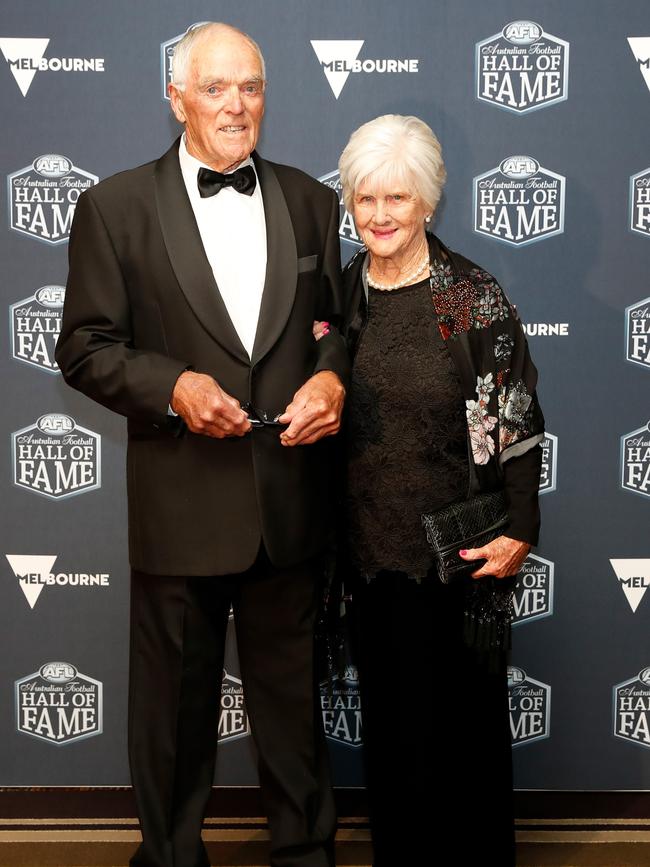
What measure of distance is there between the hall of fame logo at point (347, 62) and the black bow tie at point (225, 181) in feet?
2.31

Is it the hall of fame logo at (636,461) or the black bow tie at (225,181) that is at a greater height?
the black bow tie at (225,181)

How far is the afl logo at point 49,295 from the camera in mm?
2814

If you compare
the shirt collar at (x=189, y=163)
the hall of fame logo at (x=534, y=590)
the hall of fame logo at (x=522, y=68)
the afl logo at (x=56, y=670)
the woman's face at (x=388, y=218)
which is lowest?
the afl logo at (x=56, y=670)

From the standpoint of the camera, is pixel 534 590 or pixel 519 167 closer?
pixel 519 167

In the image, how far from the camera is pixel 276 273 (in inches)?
A: 82.2

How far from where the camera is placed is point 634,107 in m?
2.72

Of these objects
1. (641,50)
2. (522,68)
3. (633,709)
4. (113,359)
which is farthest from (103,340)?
(633,709)

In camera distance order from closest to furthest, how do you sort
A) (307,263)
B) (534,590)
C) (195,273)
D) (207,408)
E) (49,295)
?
1. (207,408)
2. (195,273)
3. (307,263)
4. (49,295)
5. (534,590)

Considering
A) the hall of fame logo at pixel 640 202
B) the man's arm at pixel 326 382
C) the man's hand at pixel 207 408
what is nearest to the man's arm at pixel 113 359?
the man's hand at pixel 207 408

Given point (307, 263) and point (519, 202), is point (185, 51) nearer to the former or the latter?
point (307, 263)

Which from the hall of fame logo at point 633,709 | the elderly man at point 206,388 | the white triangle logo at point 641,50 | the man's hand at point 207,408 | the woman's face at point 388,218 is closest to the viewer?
the man's hand at point 207,408

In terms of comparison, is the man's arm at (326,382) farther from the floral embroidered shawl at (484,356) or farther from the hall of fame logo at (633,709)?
the hall of fame logo at (633,709)

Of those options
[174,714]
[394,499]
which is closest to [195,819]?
[174,714]

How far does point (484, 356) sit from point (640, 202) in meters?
0.87
